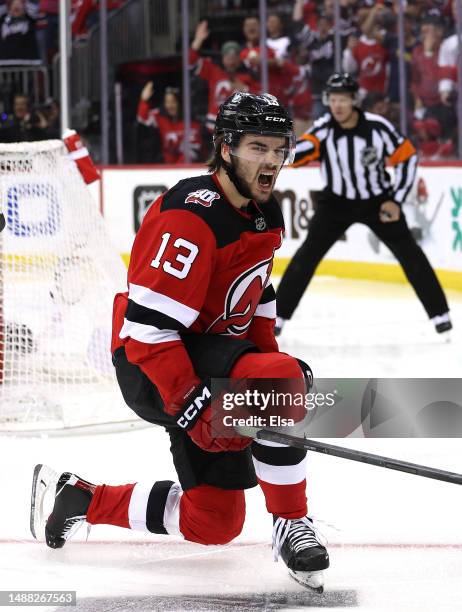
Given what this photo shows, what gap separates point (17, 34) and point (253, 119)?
665 cm

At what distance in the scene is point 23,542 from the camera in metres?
2.42

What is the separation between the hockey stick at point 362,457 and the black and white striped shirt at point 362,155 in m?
3.14

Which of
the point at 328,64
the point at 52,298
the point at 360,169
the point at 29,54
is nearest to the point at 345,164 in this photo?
the point at 360,169

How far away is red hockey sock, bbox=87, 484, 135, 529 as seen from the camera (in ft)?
7.55

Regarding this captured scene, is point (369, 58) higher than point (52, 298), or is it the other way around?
point (369, 58)

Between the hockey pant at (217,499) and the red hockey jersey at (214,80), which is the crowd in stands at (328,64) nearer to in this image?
the red hockey jersey at (214,80)

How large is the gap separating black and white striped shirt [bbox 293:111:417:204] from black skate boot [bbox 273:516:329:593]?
306cm

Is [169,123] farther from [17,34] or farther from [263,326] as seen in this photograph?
[263,326]

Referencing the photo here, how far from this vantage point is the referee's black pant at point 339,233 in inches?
200

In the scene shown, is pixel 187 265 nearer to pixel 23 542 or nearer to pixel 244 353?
pixel 244 353

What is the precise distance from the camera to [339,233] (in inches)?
205

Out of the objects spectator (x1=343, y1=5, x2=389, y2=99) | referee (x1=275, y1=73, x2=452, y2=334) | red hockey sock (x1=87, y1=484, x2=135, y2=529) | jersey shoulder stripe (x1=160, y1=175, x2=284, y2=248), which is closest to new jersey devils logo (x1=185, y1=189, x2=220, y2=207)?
jersey shoulder stripe (x1=160, y1=175, x2=284, y2=248)

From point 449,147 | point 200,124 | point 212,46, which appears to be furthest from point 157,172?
point 449,147

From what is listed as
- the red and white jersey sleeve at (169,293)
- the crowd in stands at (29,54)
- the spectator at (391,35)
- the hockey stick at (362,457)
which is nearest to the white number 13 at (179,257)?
the red and white jersey sleeve at (169,293)
